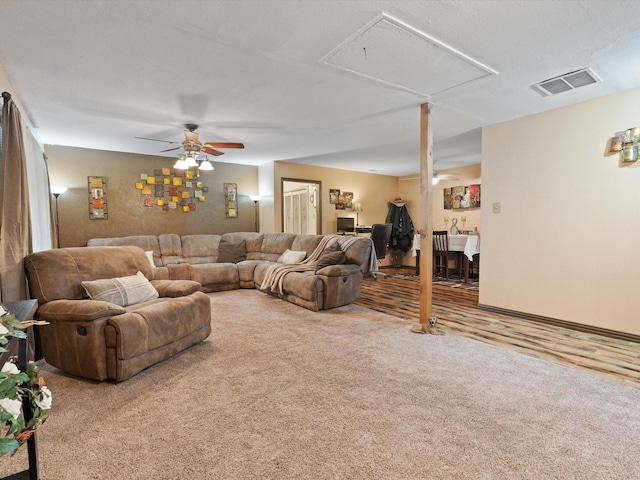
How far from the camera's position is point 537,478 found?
4.38ft

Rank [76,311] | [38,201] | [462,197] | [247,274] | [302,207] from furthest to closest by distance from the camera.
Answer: [302,207] → [462,197] → [247,274] → [38,201] → [76,311]

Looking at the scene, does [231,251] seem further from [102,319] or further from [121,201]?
[102,319]

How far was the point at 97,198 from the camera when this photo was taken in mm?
5219

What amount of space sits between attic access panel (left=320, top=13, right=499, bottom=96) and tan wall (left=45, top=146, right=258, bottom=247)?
14.5ft

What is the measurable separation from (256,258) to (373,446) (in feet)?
15.0

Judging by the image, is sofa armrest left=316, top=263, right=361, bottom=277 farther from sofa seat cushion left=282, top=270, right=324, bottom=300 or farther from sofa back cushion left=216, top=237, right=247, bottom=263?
sofa back cushion left=216, top=237, right=247, bottom=263

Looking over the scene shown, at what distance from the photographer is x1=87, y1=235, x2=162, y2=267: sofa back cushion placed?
192 inches

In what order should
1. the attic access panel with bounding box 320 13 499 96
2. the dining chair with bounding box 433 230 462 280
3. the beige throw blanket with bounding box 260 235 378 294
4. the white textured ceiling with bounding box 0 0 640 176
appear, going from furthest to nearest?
the dining chair with bounding box 433 230 462 280
the beige throw blanket with bounding box 260 235 378 294
the attic access panel with bounding box 320 13 499 96
the white textured ceiling with bounding box 0 0 640 176

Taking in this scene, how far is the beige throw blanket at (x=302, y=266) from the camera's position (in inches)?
175

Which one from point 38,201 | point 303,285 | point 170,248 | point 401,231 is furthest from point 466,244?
point 38,201

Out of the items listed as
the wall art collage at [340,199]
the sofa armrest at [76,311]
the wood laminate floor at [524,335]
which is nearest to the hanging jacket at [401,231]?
the wall art collage at [340,199]

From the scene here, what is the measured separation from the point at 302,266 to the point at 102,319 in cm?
271

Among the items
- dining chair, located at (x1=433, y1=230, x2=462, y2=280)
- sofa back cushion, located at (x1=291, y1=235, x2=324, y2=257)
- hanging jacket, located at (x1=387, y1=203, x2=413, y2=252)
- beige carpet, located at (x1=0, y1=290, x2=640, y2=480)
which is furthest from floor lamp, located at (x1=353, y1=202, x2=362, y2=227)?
beige carpet, located at (x1=0, y1=290, x2=640, y2=480)

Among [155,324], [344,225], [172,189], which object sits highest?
[172,189]
